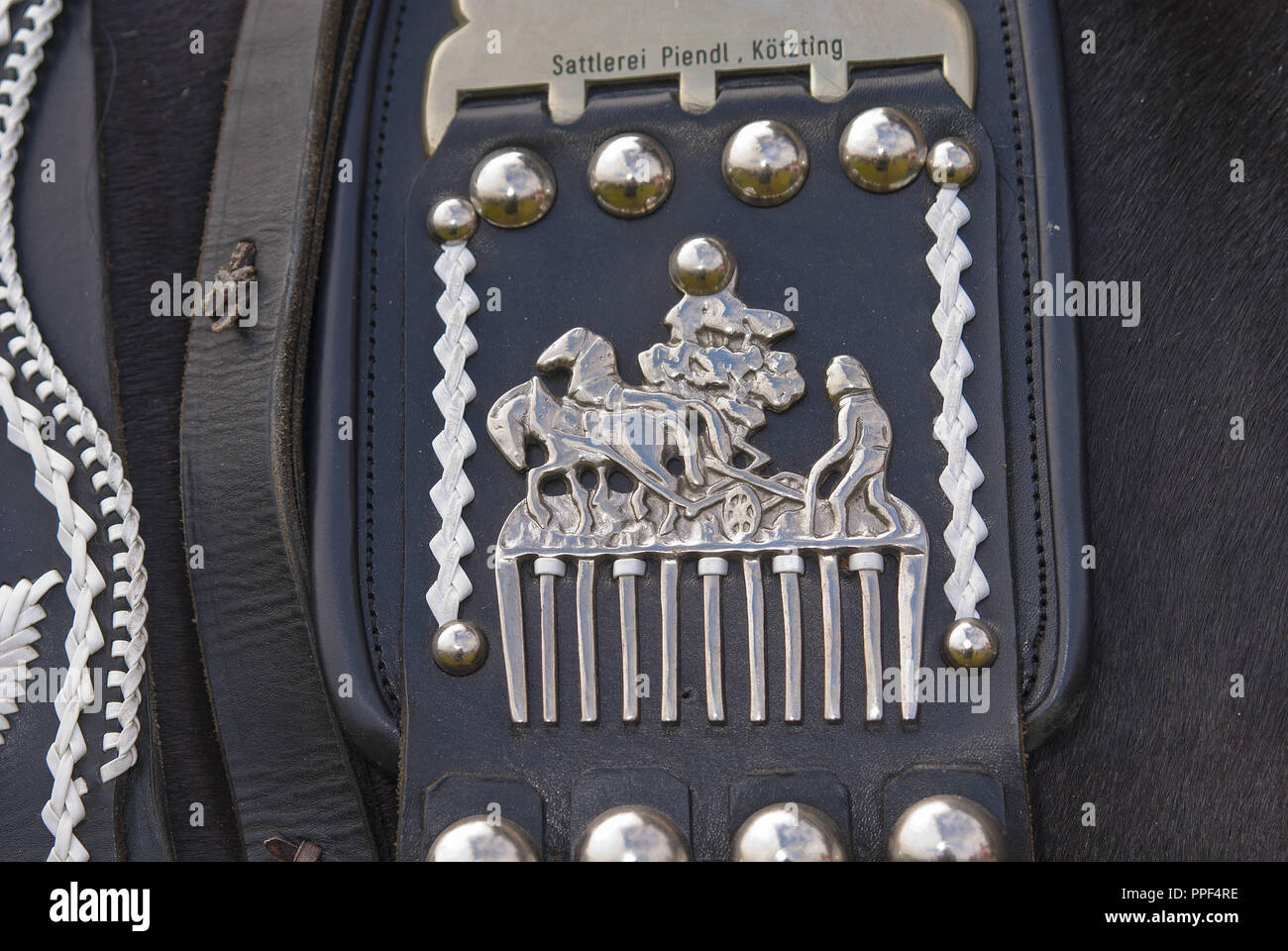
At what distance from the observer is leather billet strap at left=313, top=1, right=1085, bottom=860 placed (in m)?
0.68

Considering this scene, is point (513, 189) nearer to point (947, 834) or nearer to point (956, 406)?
point (956, 406)

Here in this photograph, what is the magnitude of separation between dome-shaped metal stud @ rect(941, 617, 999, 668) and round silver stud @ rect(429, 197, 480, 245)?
40cm

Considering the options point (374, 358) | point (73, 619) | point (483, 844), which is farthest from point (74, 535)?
point (483, 844)

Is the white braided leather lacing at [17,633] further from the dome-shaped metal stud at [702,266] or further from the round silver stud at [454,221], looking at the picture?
the dome-shaped metal stud at [702,266]

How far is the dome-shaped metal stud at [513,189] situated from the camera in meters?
0.76

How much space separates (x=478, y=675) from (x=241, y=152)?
0.40 meters

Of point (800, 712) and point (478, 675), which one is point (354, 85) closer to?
point (478, 675)

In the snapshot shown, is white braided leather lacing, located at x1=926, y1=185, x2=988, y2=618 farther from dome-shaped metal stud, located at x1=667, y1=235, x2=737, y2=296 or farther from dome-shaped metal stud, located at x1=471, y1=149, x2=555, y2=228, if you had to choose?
dome-shaped metal stud, located at x1=471, y1=149, x2=555, y2=228

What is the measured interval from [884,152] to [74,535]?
0.59 m

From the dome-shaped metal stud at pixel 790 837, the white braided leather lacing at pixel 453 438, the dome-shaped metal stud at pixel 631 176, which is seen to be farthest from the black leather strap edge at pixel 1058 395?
the white braided leather lacing at pixel 453 438

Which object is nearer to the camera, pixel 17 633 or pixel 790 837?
pixel 790 837

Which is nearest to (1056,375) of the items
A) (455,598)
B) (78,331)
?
(455,598)

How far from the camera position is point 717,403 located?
2.36 ft

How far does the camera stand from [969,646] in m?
0.68
